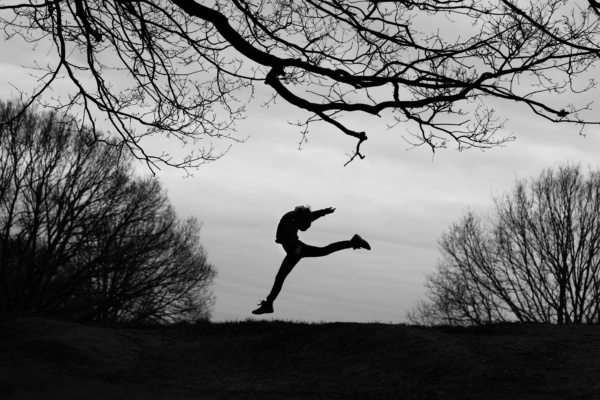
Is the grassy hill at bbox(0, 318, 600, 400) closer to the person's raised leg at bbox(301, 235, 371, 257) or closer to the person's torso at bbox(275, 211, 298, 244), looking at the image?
the person's raised leg at bbox(301, 235, 371, 257)

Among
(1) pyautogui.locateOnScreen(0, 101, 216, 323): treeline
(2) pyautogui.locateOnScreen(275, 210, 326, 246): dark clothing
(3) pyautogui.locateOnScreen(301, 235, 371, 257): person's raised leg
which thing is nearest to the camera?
(2) pyautogui.locateOnScreen(275, 210, 326, 246): dark clothing

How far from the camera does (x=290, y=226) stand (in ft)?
38.2

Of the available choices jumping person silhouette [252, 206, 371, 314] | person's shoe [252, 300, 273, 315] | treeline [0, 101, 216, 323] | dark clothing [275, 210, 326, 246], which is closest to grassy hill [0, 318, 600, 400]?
person's shoe [252, 300, 273, 315]

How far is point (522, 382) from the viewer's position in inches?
339

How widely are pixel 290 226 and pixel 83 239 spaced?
1847 centimetres

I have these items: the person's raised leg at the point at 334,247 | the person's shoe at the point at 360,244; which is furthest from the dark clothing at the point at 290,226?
the person's shoe at the point at 360,244

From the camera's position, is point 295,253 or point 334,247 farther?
point 334,247

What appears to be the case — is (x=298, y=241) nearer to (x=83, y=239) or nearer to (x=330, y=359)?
(x=330, y=359)

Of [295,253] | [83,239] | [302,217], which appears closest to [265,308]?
[295,253]

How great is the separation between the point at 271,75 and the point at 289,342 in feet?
13.3

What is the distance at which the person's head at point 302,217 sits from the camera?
38.4ft

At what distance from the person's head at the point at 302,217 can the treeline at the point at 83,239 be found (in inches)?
598

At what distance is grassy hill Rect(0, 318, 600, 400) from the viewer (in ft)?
27.8

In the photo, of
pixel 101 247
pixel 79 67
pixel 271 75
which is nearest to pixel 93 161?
pixel 101 247
